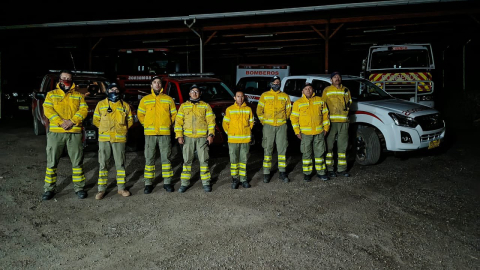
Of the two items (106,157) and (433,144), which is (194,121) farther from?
(433,144)

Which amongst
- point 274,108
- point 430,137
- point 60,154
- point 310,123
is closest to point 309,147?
point 310,123

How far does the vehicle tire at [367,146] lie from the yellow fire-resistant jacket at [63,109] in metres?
5.08

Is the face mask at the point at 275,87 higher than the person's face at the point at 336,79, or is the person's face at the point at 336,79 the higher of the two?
the person's face at the point at 336,79

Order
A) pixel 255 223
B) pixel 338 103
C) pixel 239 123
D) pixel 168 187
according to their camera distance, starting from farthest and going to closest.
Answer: pixel 338 103, pixel 239 123, pixel 168 187, pixel 255 223

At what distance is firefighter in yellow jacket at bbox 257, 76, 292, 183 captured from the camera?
22.6 ft

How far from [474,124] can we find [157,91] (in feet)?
38.0

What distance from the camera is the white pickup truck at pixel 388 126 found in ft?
24.5

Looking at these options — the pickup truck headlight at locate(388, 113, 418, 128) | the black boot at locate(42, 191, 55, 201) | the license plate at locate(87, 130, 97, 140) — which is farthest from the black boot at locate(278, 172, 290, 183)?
the license plate at locate(87, 130, 97, 140)

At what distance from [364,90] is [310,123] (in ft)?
8.49

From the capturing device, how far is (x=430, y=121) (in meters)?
7.84

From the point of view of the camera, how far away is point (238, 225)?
4.87 m

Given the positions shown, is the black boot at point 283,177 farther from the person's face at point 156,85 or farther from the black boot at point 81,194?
the black boot at point 81,194

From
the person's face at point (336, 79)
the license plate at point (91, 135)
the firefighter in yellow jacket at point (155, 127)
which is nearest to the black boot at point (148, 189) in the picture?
the firefighter in yellow jacket at point (155, 127)

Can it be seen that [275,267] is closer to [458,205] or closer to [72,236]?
[72,236]
